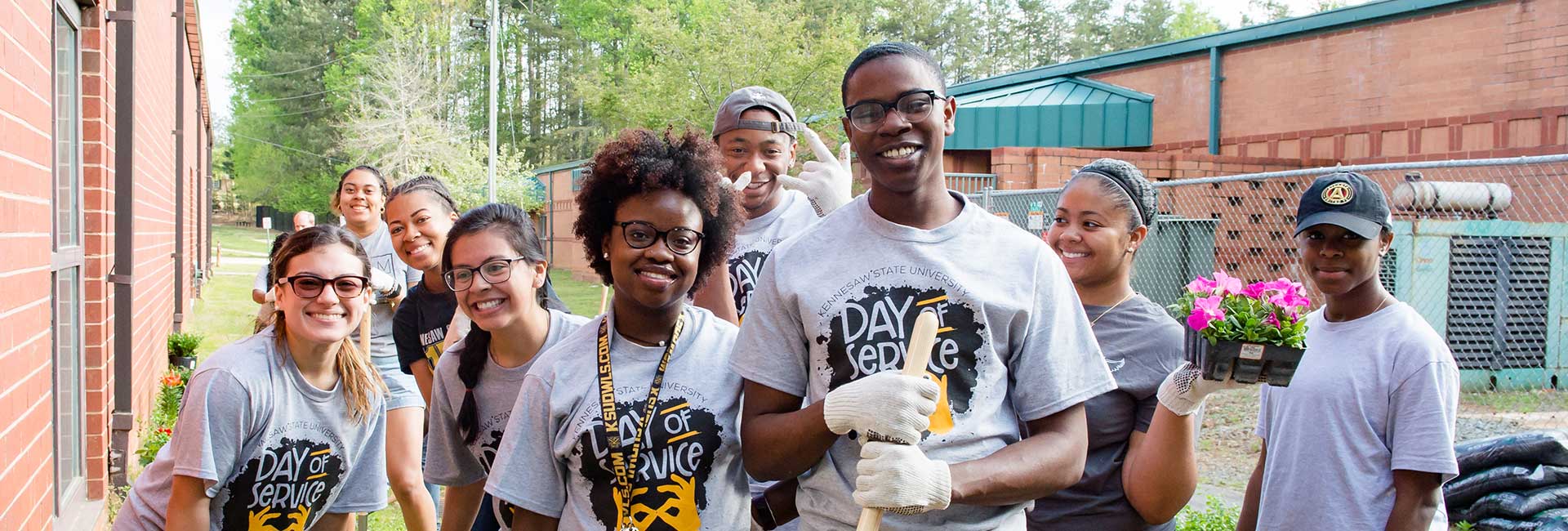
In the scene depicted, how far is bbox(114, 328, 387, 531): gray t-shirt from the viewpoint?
2.90 metres

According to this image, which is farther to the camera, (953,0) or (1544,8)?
(953,0)

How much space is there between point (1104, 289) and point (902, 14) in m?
43.8

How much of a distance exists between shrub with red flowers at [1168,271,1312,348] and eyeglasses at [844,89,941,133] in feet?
2.82

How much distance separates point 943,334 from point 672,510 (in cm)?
84

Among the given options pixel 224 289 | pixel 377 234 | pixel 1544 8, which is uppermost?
pixel 1544 8

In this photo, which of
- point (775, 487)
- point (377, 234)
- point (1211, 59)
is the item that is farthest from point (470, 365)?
point (1211, 59)

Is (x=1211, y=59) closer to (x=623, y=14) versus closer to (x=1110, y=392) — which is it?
(x=1110, y=392)

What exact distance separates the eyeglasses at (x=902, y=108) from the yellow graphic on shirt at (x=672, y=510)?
961mm

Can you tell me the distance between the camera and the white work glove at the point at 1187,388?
2492 mm

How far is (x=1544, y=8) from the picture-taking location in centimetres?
1247

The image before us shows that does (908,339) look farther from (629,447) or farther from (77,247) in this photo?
(77,247)

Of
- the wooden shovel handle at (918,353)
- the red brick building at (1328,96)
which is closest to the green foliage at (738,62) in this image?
the red brick building at (1328,96)

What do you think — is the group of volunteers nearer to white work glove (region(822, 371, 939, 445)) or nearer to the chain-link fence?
white work glove (region(822, 371, 939, 445))

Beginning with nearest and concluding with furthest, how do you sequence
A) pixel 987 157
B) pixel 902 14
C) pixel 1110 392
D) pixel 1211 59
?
pixel 1110 392 → pixel 1211 59 → pixel 987 157 → pixel 902 14
